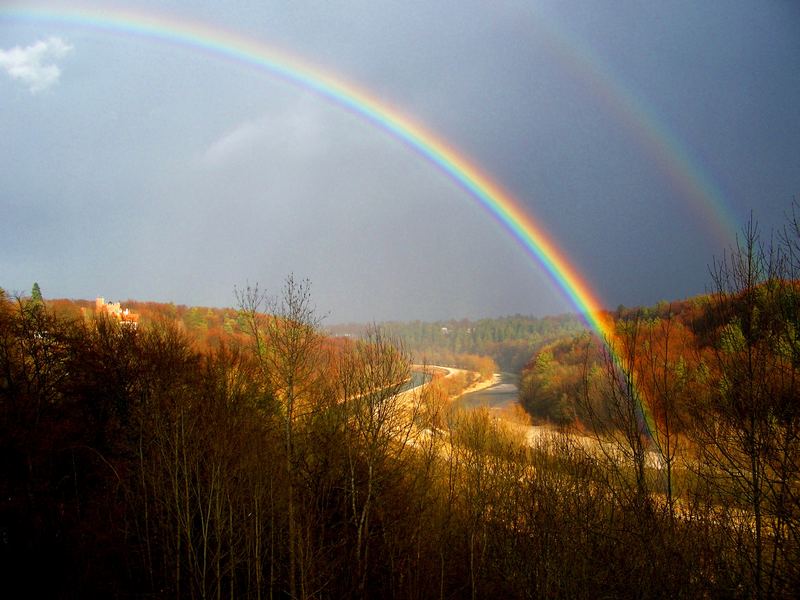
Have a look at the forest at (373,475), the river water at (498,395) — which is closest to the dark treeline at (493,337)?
the river water at (498,395)

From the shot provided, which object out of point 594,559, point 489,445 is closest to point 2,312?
point 489,445

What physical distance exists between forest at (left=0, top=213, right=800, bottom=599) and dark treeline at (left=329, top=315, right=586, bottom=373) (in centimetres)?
5786

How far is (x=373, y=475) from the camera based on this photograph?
13.4m

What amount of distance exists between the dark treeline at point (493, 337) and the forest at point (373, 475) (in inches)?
2278

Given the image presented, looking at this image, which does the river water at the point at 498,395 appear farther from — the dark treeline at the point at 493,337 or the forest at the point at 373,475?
the forest at the point at 373,475

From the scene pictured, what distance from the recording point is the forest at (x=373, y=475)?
22.5ft

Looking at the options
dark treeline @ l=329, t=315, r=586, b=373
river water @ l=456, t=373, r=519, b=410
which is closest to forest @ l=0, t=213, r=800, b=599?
river water @ l=456, t=373, r=519, b=410

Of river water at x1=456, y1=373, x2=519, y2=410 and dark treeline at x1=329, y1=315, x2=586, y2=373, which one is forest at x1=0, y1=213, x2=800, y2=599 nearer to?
river water at x1=456, y1=373, x2=519, y2=410

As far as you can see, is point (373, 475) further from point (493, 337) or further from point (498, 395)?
point (493, 337)

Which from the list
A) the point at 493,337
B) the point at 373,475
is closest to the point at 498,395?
the point at 493,337

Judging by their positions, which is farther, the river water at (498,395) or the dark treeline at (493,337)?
the dark treeline at (493,337)

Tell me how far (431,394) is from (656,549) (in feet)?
41.6

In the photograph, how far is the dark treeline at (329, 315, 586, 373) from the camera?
79.9 metres

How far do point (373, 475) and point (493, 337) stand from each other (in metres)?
84.6
